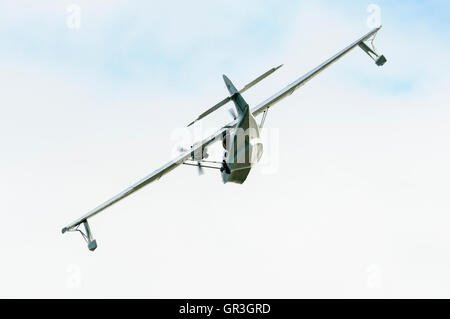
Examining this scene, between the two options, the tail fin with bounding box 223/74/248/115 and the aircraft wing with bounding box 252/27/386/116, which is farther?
the aircraft wing with bounding box 252/27/386/116

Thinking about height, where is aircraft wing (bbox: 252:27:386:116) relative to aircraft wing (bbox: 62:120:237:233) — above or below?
above

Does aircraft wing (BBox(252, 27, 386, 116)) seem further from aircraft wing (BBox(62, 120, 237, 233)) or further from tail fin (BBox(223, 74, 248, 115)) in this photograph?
aircraft wing (BBox(62, 120, 237, 233))

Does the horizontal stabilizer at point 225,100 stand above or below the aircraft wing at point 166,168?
above

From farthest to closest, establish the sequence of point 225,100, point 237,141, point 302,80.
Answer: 1. point 225,100
2. point 302,80
3. point 237,141

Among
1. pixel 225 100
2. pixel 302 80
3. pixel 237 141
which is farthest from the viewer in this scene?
pixel 225 100

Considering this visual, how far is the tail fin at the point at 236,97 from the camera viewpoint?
37.2m

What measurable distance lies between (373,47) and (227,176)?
15261mm

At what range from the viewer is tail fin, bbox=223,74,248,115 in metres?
37.2

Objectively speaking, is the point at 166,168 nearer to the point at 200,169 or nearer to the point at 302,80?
the point at 200,169

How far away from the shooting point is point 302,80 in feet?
130

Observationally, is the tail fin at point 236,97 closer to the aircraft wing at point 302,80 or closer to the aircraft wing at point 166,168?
the aircraft wing at point 302,80

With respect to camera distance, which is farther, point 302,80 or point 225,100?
point 225,100

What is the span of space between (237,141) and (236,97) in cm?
581

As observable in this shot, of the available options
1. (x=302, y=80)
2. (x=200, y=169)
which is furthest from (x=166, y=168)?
(x=302, y=80)
